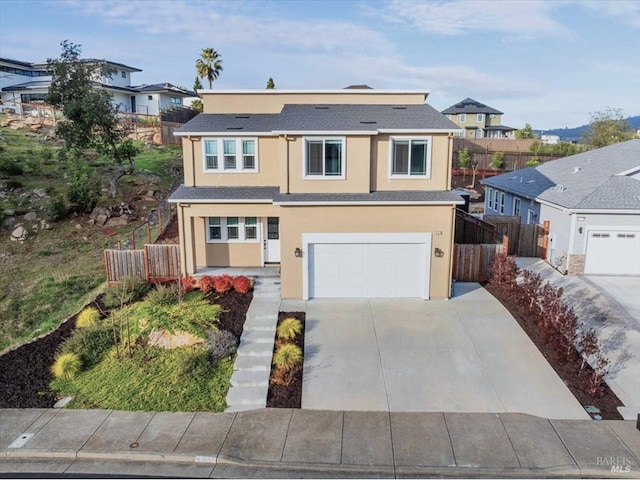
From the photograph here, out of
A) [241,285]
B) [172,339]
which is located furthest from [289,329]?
[241,285]

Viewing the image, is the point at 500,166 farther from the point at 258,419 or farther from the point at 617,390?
the point at 258,419

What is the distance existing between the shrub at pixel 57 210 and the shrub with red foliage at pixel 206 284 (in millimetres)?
11270

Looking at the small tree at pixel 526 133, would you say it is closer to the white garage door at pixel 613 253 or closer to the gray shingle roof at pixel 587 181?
the gray shingle roof at pixel 587 181

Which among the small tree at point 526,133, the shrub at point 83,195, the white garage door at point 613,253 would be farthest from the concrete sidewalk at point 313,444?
the small tree at point 526,133

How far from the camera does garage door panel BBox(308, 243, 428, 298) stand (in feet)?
52.3

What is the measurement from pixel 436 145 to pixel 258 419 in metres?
10.6

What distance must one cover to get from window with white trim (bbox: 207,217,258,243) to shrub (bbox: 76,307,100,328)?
17.6 feet

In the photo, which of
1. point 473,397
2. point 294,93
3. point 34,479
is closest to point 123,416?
point 34,479

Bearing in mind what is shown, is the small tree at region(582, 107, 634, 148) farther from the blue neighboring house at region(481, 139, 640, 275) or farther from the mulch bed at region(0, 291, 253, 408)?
the mulch bed at region(0, 291, 253, 408)

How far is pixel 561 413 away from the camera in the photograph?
9906 millimetres

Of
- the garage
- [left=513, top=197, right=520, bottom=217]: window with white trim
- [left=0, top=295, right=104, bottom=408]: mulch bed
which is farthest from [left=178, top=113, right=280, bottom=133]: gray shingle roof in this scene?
[left=513, top=197, right=520, bottom=217]: window with white trim

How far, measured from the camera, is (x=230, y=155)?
17.6 meters

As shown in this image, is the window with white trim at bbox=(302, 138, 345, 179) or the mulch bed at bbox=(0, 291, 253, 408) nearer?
the mulch bed at bbox=(0, 291, 253, 408)

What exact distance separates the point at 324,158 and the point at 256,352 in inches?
274
